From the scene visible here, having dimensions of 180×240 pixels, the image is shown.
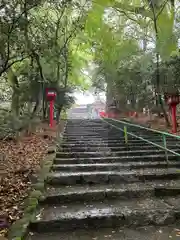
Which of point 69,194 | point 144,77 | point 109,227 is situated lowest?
point 109,227

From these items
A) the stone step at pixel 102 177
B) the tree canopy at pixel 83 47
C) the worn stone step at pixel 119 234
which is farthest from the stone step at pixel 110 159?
the worn stone step at pixel 119 234

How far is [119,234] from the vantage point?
323 centimetres

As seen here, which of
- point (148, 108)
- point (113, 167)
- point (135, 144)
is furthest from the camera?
point (148, 108)

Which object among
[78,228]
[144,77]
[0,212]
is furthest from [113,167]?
[144,77]

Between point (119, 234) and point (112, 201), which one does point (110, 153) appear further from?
point (119, 234)

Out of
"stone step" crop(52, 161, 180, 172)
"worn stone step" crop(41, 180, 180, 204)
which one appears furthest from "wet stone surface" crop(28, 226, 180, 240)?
"stone step" crop(52, 161, 180, 172)

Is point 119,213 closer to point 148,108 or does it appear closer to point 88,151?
point 88,151

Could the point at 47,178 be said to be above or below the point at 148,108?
below

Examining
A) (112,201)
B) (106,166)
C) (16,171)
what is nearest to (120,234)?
(112,201)

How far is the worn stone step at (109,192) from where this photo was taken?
4.00 metres

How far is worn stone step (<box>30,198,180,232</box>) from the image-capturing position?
11.0ft

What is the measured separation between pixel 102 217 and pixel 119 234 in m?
0.29

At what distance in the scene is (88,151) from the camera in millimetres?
6945

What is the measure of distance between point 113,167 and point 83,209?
5.51ft
